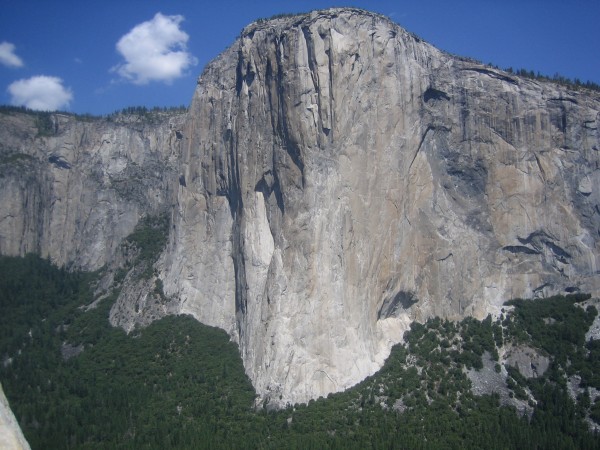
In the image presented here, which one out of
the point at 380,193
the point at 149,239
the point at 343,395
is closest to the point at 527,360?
the point at 343,395

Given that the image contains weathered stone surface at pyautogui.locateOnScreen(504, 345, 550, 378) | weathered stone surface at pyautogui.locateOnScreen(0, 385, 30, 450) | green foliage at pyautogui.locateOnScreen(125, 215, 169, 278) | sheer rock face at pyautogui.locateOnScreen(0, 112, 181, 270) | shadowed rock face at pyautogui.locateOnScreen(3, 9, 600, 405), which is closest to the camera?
weathered stone surface at pyautogui.locateOnScreen(0, 385, 30, 450)

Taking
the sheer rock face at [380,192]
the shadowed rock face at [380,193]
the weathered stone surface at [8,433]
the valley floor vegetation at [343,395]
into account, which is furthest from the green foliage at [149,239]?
the weathered stone surface at [8,433]

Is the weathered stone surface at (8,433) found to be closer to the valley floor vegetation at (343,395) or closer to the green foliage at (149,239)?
the valley floor vegetation at (343,395)

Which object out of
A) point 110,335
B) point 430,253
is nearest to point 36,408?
A: point 110,335

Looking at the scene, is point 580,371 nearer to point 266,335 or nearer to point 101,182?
point 266,335

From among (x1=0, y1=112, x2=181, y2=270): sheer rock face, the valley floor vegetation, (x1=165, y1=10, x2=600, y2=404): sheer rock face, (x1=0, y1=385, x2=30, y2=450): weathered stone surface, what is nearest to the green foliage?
(x1=0, y1=112, x2=181, y2=270): sheer rock face

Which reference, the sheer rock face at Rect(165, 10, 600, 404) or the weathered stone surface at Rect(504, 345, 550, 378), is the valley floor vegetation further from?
the sheer rock face at Rect(165, 10, 600, 404)

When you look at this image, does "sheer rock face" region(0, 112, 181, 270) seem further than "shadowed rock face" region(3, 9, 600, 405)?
Yes
